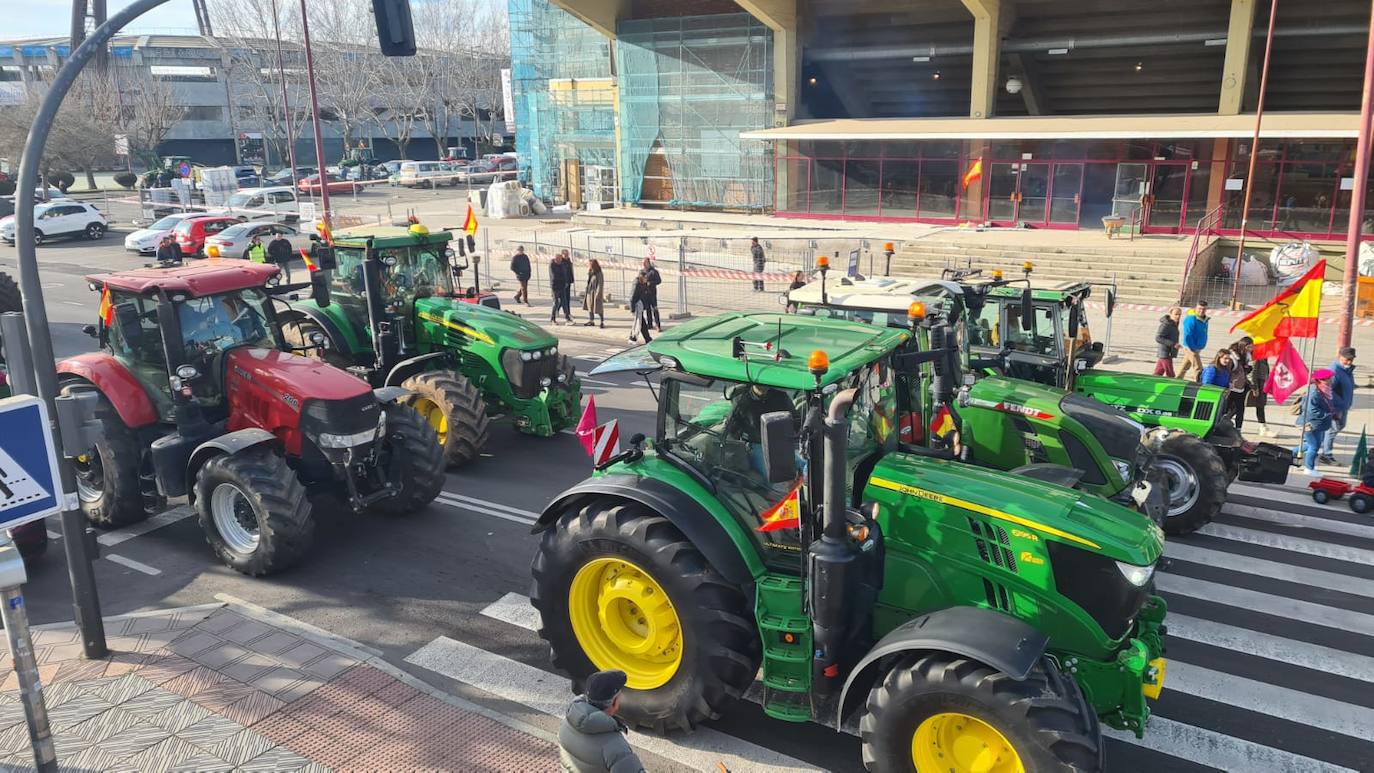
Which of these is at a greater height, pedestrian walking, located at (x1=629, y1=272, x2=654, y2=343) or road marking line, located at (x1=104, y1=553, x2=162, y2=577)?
pedestrian walking, located at (x1=629, y1=272, x2=654, y2=343)

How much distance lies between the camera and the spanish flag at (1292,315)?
40.4 ft

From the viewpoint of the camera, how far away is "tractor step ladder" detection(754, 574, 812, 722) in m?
5.60

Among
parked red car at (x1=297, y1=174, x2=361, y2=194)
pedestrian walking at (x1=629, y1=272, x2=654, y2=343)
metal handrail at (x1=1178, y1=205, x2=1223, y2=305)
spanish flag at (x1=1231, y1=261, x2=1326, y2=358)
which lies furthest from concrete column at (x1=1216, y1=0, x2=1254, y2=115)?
parked red car at (x1=297, y1=174, x2=361, y2=194)

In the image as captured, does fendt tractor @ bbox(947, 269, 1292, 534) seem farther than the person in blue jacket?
No

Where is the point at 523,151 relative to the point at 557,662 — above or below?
above

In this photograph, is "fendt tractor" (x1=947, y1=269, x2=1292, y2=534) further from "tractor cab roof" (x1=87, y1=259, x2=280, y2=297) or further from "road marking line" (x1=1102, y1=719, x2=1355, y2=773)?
"tractor cab roof" (x1=87, y1=259, x2=280, y2=297)

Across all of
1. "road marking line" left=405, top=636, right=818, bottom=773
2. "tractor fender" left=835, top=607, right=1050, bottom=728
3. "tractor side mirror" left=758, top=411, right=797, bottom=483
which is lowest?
"road marking line" left=405, top=636, right=818, bottom=773

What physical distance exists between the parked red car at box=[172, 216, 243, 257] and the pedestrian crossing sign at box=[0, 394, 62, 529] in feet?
85.2

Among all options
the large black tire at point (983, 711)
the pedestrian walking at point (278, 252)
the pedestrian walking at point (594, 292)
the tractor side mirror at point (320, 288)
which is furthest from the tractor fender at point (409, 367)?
the pedestrian walking at point (594, 292)

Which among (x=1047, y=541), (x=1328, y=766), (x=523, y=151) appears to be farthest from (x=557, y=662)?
(x=523, y=151)

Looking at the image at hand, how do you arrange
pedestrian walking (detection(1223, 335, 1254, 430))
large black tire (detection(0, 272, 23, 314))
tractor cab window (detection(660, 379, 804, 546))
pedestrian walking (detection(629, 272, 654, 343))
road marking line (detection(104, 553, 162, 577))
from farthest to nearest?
pedestrian walking (detection(629, 272, 654, 343)) → large black tire (detection(0, 272, 23, 314)) → pedestrian walking (detection(1223, 335, 1254, 430)) → road marking line (detection(104, 553, 162, 577)) → tractor cab window (detection(660, 379, 804, 546))

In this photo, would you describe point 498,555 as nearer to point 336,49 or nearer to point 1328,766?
point 1328,766

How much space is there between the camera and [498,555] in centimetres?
898

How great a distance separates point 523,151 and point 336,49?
23.0m
